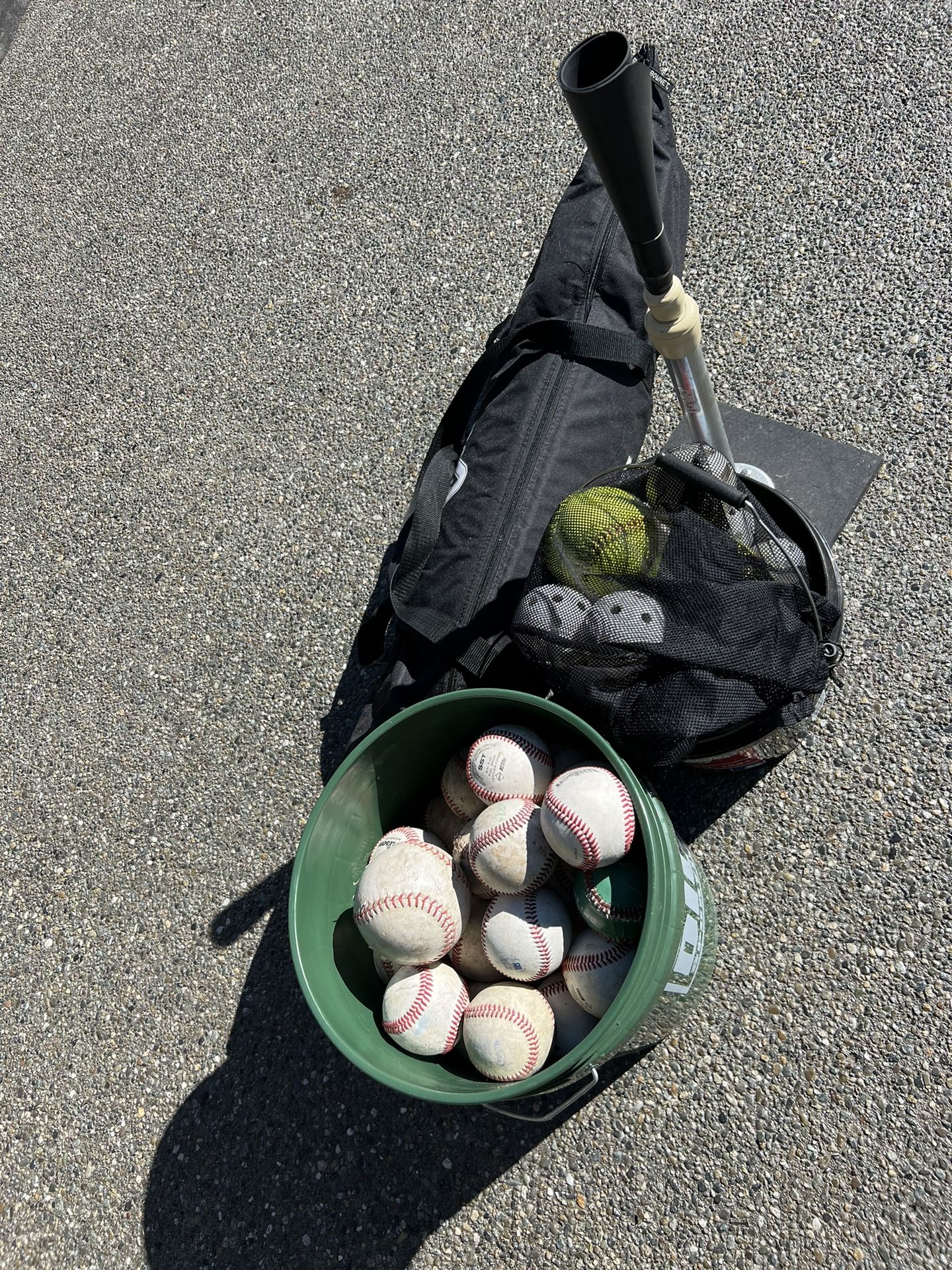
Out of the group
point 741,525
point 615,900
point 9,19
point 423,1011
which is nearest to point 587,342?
point 741,525

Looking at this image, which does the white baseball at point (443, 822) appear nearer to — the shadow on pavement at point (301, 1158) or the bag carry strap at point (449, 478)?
the bag carry strap at point (449, 478)

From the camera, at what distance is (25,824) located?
2451 millimetres

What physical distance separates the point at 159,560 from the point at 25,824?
876mm

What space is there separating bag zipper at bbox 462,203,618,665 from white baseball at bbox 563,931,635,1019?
26.9 inches

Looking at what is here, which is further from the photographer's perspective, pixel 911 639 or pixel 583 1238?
pixel 911 639

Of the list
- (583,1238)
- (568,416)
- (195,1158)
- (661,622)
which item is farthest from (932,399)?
(195,1158)

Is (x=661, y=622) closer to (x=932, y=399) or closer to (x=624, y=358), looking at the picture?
(x=624, y=358)

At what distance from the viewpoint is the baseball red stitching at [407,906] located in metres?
1.49

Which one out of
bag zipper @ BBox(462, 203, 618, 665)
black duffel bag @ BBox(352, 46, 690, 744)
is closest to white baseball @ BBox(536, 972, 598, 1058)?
black duffel bag @ BBox(352, 46, 690, 744)

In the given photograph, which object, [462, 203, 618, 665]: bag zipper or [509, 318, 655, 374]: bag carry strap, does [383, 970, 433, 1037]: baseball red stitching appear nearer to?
[462, 203, 618, 665]: bag zipper

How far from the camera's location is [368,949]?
170 cm

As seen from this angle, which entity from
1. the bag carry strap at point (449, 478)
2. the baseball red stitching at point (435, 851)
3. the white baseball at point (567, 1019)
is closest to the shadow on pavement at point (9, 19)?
the bag carry strap at point (449, 478)

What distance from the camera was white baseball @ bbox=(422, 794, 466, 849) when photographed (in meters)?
1.74

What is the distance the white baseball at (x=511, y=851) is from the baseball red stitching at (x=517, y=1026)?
0.65 feet
